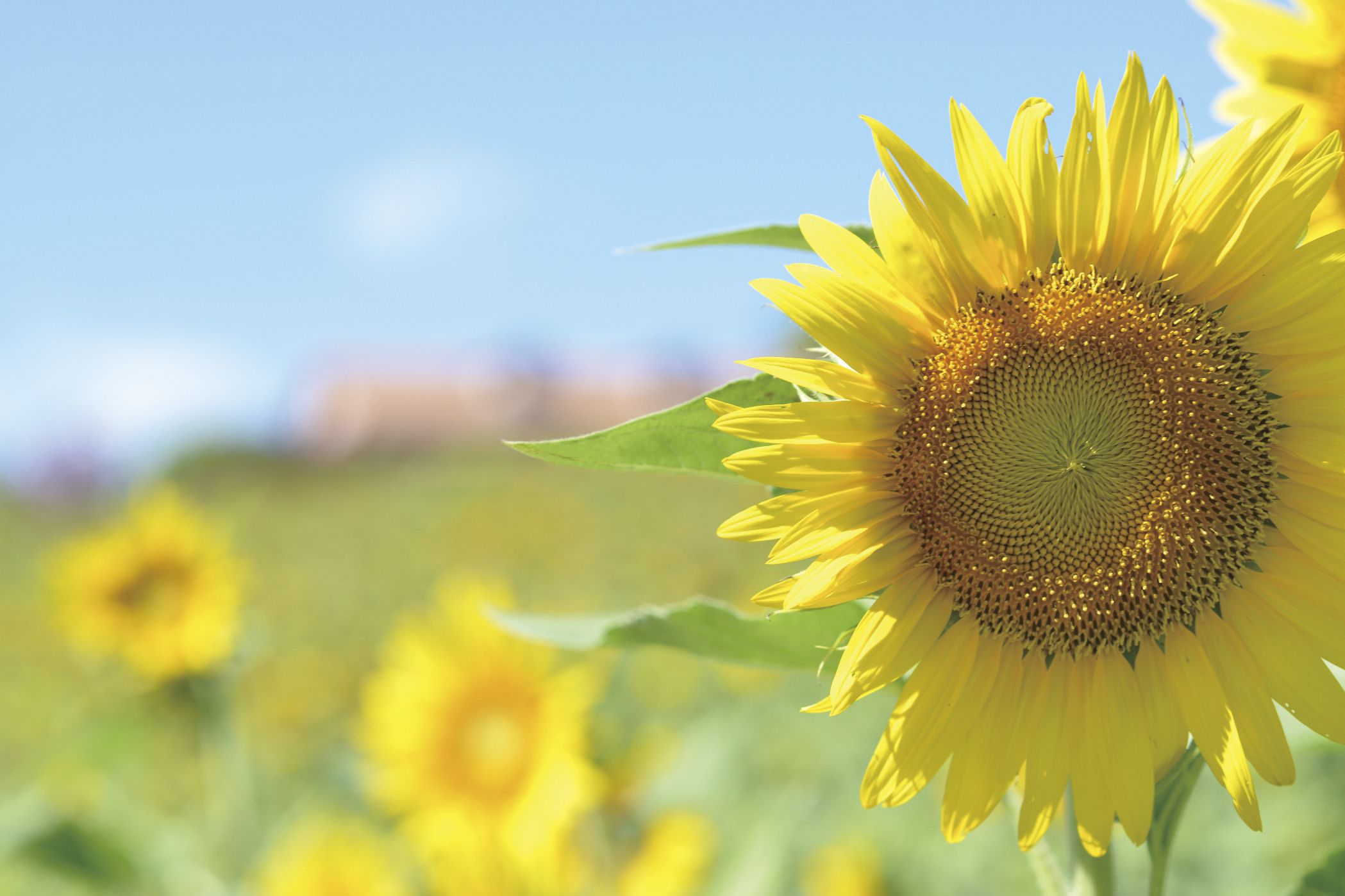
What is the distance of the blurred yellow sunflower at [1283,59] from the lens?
1294 mm

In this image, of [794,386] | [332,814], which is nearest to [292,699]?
[332,814]

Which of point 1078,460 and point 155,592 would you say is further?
point 155,592

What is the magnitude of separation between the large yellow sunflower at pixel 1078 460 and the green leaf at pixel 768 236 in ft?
0.28

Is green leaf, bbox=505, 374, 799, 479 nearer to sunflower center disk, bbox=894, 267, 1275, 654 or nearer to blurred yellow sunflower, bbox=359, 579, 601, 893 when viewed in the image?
sunflower center disk, bbox=894, 267, 1275, 654

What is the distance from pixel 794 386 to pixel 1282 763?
0.49 m

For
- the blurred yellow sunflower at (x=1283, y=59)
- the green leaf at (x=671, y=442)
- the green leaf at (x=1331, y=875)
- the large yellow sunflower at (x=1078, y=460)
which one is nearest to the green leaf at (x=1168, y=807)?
the large yellow sunflower at (x=1078, y=460)

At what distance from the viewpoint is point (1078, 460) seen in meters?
1.04

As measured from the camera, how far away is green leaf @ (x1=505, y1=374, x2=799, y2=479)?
37.1 inches

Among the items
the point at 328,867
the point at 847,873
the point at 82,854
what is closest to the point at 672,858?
the point at 847,873

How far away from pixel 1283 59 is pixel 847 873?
2002 millimetres

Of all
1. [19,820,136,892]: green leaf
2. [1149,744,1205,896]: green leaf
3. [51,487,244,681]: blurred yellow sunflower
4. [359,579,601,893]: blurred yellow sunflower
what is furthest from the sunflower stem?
[51,487,244,681]: blurred yellow sunflower

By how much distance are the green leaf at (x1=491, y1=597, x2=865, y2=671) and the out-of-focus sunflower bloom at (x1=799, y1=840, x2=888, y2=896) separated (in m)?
1.79

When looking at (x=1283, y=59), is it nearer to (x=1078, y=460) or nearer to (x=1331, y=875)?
(x=1078, y=460)

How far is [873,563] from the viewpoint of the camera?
100 cm
